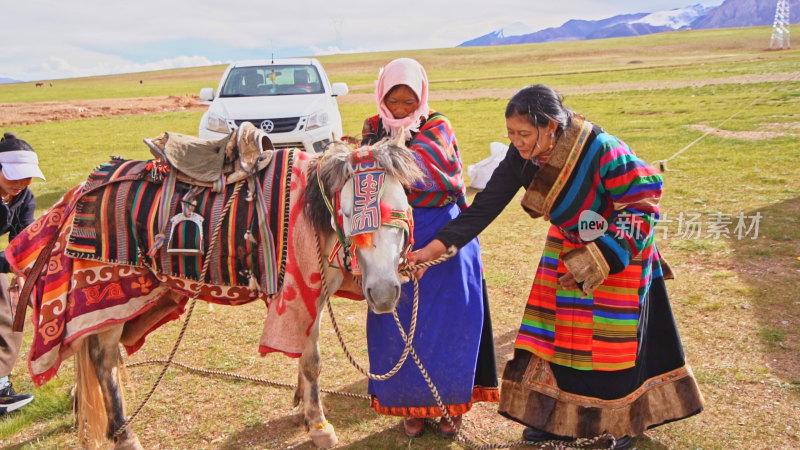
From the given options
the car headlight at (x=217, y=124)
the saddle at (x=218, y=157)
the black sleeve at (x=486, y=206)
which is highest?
the car headlight at (x=217, y=124)

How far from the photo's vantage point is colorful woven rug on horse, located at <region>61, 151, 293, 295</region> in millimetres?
2645

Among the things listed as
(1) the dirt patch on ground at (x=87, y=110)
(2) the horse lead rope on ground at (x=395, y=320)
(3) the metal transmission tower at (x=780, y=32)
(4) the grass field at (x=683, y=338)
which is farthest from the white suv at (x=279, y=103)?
(3) the metal transmission tower at (x=780, y=32)

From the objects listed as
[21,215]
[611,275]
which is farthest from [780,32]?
[21,215]

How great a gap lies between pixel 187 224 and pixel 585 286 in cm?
185

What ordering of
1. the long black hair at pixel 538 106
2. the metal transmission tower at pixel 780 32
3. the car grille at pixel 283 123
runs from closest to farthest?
the long black hair at pixel 538 106 < the car grille at pixel 283 123 < the metal transmission tower at pixel 780 32

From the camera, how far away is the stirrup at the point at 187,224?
264cm

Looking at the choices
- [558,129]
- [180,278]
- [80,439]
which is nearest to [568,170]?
[558,129]

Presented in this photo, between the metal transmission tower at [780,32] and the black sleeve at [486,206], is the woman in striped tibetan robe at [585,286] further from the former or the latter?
the metal transmission tower at [780,32]

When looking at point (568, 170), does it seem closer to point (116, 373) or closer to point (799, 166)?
point (116, 373)

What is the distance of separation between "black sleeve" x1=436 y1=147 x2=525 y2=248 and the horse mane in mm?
316

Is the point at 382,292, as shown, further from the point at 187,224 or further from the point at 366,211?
the point at 187,224

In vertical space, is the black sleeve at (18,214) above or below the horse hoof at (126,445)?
above

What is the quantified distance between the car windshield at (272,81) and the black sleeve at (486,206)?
6.59m

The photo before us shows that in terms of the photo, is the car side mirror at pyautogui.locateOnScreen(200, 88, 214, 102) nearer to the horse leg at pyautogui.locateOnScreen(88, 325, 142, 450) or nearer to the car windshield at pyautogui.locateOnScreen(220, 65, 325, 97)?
the car windshield at pyautogui.locateOnScreen(220, 65, 325, 97)
